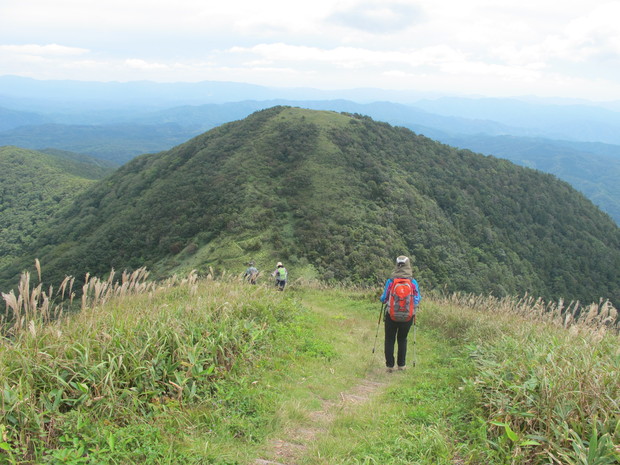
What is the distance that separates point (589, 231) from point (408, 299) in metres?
64.9

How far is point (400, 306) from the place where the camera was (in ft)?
17.8

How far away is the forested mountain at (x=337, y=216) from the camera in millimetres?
33688

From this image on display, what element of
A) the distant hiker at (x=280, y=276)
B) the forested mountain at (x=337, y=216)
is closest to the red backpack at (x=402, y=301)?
the distant hiker at (x=280, y=276)

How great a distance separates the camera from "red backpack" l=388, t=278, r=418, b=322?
5.39m

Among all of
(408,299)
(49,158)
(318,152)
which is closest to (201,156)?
(318,152)

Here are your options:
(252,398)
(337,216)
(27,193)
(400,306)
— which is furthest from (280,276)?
(27,193)

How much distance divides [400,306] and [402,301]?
9 centimetres

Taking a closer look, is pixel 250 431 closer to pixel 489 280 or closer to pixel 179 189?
pixel 489 280

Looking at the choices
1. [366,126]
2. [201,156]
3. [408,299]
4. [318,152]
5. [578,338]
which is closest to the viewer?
[578,338]

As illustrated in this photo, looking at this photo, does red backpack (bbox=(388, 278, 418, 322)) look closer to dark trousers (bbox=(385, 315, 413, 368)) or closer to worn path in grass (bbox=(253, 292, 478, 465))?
dark trousers (bbox=(385, 315, 413, 368))

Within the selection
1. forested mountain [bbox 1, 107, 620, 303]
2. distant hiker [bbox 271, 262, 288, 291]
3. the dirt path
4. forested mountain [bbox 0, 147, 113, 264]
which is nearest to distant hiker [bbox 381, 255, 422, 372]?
the dirt path

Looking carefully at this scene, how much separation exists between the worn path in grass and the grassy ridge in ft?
0.06

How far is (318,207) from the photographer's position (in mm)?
38156

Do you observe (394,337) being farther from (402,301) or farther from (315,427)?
(315,427)
